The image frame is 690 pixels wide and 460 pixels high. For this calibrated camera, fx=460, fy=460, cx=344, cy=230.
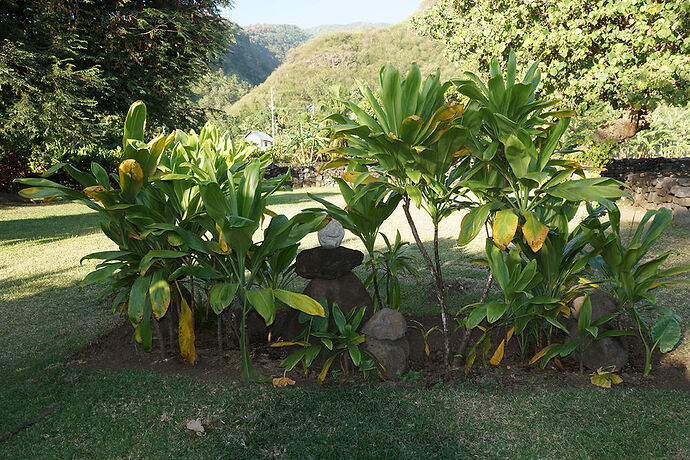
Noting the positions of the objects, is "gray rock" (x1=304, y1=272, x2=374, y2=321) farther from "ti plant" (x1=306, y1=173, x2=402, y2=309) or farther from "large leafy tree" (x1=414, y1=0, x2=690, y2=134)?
"large leafy tree" (x1=414, y1=0, x2=690, y2=134)

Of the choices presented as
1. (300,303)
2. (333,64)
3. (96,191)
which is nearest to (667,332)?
(300,303)

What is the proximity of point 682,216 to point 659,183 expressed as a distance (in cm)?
153

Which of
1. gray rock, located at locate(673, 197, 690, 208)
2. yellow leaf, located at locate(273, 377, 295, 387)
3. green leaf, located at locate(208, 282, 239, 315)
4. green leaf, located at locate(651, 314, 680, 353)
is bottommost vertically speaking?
yellow leaf, located at locate(273, 377, 295, 387)

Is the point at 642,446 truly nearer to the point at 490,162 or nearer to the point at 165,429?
the point at 490,162

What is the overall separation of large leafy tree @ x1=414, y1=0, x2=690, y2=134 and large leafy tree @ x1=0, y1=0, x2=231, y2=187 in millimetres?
7512

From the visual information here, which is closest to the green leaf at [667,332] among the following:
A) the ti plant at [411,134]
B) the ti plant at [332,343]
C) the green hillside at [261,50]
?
the ti plant at [411,134]

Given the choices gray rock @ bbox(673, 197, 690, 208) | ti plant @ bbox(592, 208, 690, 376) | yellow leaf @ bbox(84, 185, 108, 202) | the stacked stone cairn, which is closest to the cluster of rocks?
ti plant @ bbox(592, 208, 690, 376)

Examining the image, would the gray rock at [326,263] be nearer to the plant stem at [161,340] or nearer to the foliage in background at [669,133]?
the plant stem at [161,340]

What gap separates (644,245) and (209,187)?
250cm

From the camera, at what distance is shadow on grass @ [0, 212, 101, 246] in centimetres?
848

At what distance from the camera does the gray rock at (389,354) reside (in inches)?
112

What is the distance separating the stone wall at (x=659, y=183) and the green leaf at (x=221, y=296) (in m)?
6.05

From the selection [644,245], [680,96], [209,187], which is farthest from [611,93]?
[209,187]

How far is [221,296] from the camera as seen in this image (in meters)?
2.54
